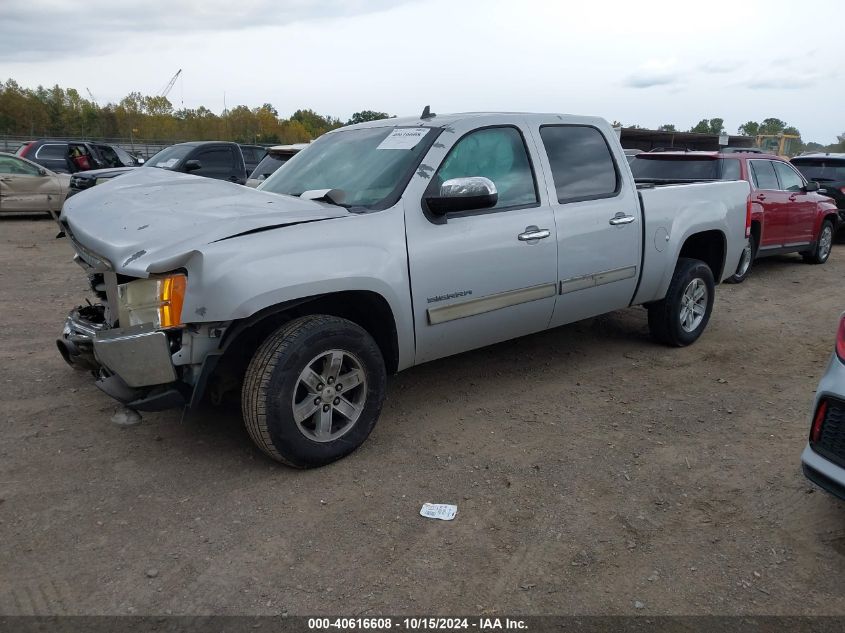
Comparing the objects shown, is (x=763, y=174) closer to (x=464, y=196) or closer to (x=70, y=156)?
(x=464, y=196)

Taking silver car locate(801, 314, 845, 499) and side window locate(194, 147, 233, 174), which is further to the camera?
side window locate(194, 147, 233, 174)

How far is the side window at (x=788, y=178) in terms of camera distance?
32.6 ft

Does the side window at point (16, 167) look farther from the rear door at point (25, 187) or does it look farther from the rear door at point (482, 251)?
the rear door at point (482, 251)

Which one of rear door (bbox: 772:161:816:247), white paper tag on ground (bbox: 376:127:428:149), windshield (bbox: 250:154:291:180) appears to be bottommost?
rear door (bbox: 772:161:816:247)

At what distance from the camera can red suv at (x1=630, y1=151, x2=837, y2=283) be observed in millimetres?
8898

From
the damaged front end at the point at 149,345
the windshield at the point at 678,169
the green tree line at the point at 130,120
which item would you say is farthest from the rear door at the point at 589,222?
the green tree line at the point at 130,120

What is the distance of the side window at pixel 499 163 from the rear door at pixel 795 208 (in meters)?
6.83

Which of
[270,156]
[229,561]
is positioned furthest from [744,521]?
[270,156]

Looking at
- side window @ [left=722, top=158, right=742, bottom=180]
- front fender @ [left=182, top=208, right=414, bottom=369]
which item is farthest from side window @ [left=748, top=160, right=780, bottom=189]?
front fender @ [left=182, top=208, right=414, bottom=369]

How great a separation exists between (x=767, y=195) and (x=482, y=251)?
6912 millimetres

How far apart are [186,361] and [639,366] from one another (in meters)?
3.60

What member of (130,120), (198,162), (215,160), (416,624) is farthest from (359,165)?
(130,120)

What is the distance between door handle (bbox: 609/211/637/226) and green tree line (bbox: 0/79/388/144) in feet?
193

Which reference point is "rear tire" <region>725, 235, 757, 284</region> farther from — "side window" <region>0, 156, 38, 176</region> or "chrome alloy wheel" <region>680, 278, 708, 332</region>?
"side window" <region>0, 156, 38, 176</region>
